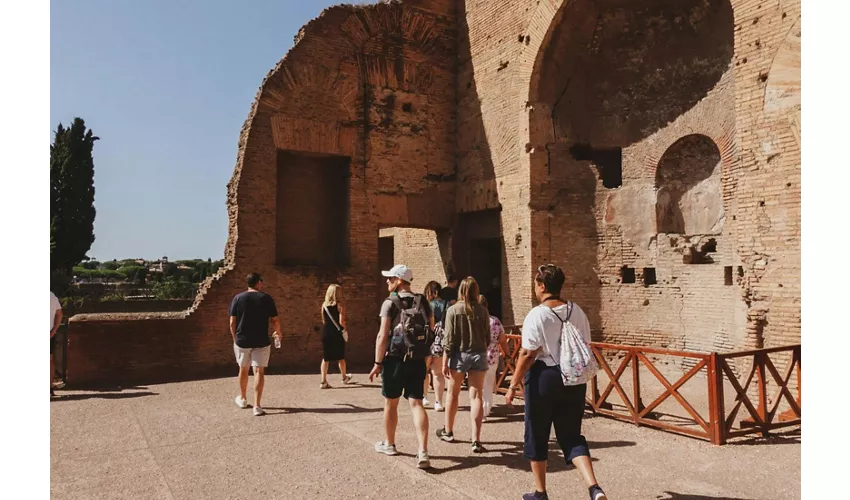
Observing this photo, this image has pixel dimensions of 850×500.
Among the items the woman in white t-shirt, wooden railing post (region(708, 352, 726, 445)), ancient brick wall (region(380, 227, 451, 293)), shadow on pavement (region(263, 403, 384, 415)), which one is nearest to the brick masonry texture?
ancient brick wall (region(380, 227, 451, 293))

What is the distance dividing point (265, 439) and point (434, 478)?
1.97 meters

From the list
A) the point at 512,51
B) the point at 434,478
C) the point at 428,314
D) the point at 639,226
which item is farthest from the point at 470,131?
the point at 434,478

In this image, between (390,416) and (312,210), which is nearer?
(390,416)

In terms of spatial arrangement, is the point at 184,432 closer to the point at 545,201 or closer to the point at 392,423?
the point at 392,423

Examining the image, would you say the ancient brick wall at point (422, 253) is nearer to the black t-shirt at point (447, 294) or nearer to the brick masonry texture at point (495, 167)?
the brick masonry texture at point (495, 167)

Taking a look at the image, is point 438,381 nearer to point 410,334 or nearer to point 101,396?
point 410,334

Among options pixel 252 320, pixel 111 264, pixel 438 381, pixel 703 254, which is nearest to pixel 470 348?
pixel 438 381

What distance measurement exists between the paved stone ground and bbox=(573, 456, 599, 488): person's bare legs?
0.58 metres

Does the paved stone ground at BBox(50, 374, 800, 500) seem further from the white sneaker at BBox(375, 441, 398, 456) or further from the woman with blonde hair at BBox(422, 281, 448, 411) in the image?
the woman with blonde hair at BBox(422, 281, 448, 411)

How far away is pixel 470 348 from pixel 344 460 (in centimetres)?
143

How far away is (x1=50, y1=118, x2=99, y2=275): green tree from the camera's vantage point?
27.8m

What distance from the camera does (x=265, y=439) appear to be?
5559 millimetres

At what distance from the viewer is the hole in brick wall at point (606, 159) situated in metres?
11.7

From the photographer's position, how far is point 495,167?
466 inches
